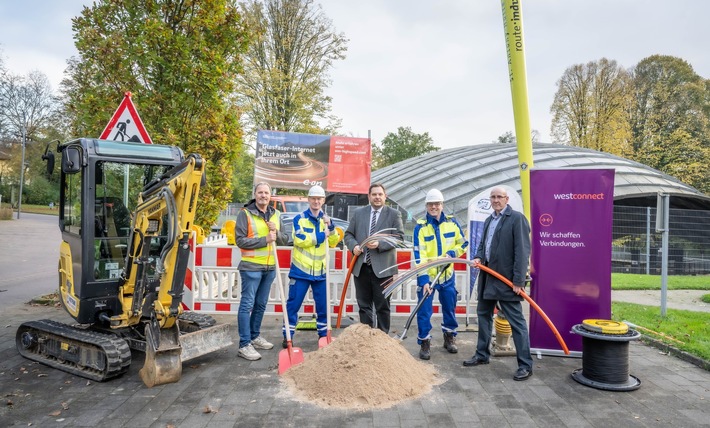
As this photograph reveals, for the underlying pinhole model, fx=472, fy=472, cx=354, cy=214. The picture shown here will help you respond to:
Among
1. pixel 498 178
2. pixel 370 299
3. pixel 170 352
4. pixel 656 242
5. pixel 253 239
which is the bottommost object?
pixel 170 352

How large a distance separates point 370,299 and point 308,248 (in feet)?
3.31

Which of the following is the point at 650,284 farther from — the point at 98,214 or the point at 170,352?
the point at 98,214

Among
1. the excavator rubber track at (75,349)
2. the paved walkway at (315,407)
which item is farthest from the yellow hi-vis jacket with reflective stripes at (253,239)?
the excavator rubber track at (75,349)

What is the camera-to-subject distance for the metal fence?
15.6 metres

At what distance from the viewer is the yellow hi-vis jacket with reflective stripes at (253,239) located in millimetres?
5465

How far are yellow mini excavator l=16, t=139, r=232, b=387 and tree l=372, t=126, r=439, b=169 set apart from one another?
46.1m

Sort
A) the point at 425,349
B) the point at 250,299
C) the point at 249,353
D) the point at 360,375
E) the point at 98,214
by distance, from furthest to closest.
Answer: the point at 425,349 < the point at 250,299 < the point at 249,353 < the point at 98,214 < the point at 360,375

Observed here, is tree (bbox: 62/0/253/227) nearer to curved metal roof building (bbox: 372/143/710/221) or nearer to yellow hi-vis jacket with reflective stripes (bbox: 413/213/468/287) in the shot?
yellow hi-vis jacket with reflective stripes (bbox: 413/213/468/287)

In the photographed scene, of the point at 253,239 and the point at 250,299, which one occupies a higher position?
the point at 253,239

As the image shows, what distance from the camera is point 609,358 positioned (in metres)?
4.68

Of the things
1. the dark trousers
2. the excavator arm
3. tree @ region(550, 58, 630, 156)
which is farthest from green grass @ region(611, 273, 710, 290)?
tree @ region(550, 58, 630, 156)

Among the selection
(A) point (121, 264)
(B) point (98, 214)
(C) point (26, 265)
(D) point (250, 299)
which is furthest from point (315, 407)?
(C) point (26, 265)

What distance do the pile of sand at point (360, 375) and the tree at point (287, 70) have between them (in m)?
21.2

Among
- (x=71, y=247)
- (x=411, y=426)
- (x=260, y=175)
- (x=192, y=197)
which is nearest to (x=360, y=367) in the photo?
(x=411, y=426)
